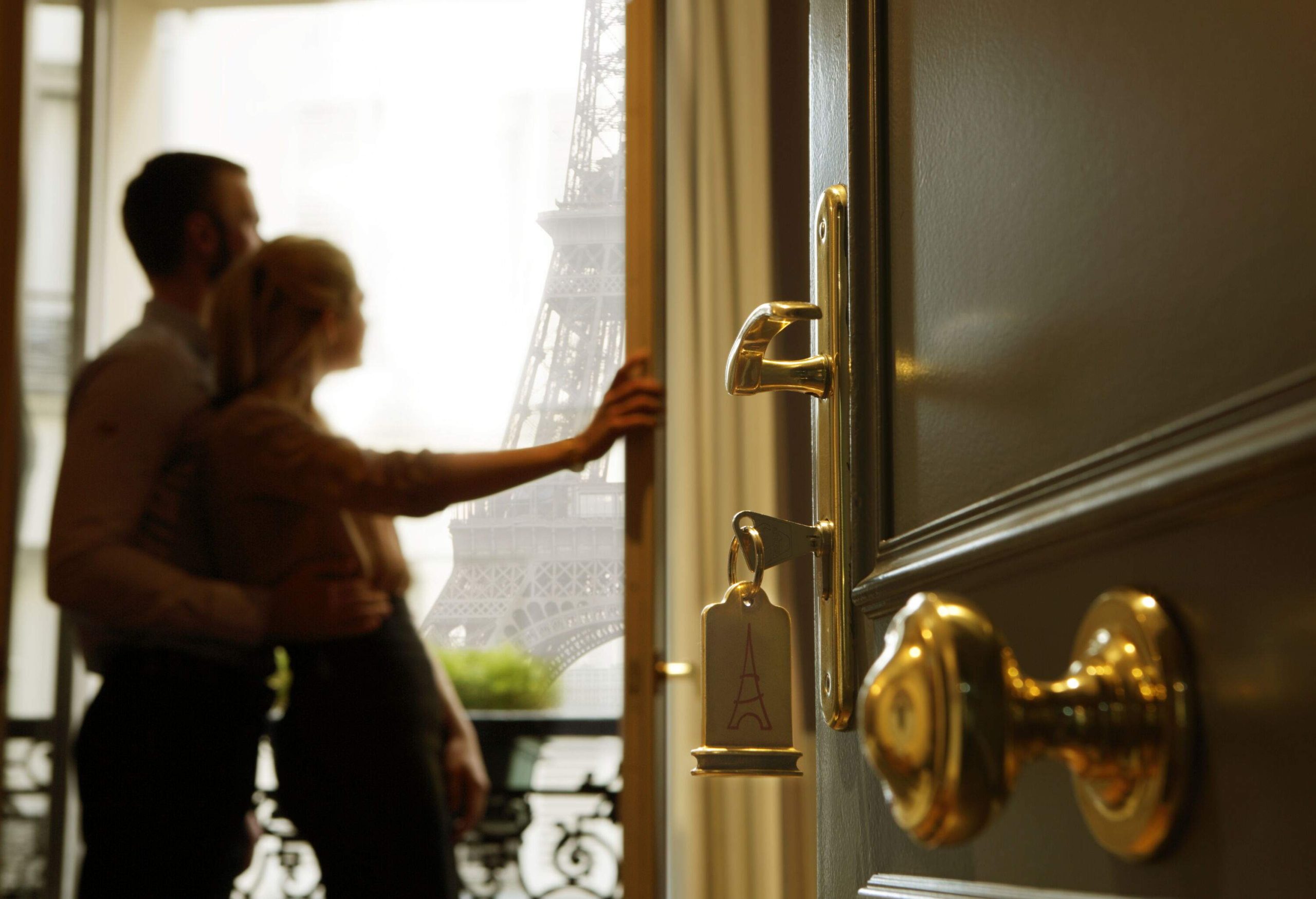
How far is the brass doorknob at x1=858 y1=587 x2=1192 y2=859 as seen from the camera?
27 centimetres

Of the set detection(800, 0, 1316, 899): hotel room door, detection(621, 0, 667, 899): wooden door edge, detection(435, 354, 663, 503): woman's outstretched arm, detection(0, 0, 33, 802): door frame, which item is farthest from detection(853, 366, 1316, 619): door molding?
detection(0, 0, 33, 802): door frame

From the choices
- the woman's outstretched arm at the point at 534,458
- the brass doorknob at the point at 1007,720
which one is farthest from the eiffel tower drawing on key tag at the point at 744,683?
the woman's outstretched arm at the point at 534,458

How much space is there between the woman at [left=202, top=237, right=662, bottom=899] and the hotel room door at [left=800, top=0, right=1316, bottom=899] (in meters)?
0.99

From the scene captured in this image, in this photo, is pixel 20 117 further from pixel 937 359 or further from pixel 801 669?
pixel 937 359

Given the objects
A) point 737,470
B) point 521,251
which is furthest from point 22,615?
point 737,470

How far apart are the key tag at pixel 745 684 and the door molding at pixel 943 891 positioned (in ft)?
0.45

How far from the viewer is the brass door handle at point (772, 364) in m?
0.63

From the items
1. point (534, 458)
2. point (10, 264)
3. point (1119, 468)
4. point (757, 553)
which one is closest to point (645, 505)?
point (534, 458)

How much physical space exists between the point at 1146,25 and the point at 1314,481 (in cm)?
14

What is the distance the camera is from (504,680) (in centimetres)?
156

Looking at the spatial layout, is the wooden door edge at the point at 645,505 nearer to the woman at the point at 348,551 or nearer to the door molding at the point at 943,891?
the woman at the point at 348,551

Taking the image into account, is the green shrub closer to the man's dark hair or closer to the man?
the man

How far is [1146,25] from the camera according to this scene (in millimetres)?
322

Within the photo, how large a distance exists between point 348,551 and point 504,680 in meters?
0.25
